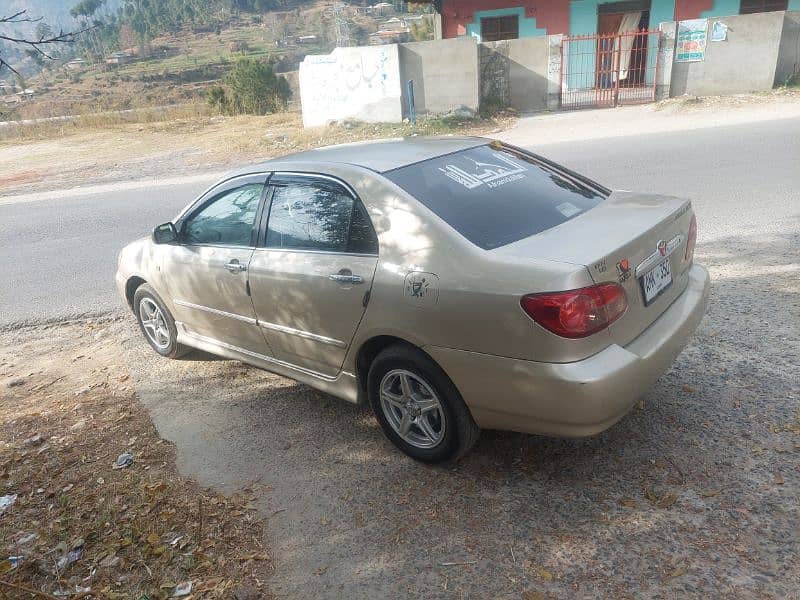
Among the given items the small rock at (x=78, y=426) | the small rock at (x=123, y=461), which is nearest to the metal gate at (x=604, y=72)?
the small rock at (x=78, y=426)

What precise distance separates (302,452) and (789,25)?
60.8 feet

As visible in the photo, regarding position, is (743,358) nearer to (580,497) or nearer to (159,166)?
(580,497)

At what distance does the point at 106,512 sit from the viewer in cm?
314

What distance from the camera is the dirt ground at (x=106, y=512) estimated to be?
269 centimetres

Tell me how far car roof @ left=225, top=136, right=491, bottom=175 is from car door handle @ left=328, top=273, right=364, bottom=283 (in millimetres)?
613

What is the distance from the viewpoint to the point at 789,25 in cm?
1620

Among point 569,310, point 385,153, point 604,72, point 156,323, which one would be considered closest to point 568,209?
point 569,310

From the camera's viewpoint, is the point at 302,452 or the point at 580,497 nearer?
the point at 580,497

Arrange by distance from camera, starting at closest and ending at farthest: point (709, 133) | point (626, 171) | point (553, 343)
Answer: point (553, 343), point (626, 171), point (709, 133)

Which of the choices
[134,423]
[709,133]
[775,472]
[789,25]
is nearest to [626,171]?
[709,133]

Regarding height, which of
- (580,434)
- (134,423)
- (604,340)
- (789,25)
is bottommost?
(134,423)

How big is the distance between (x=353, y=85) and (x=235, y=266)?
1432cm

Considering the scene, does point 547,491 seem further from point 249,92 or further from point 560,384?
point 249,92

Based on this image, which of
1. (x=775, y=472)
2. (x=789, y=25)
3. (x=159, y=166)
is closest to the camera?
(x=775, y=472)
